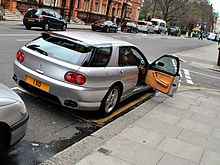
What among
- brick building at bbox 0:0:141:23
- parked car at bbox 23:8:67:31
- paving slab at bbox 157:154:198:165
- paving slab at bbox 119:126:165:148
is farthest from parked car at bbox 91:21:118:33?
paving slab at bbox 157:154:198:165

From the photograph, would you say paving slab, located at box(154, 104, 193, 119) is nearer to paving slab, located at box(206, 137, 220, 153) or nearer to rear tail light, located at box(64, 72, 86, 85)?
paving slab, located at box(206, 137, 220, 153)

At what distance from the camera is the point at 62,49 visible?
18.7ft

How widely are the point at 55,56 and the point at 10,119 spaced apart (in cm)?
228

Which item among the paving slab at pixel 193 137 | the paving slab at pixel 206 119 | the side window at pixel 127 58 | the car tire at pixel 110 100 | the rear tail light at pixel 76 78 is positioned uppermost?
the side window at pixel 127 58

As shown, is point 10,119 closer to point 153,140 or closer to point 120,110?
point 153,140

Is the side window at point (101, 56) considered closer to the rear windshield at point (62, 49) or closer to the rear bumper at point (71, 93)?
the rear windshield at point (62, 49)

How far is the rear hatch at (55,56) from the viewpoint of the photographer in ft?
17.6

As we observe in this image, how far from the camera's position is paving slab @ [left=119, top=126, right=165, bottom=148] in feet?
16.3

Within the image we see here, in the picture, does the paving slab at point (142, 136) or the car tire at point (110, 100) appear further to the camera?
the car tire at point (110, 100)

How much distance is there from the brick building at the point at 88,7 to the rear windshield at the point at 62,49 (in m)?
24.8

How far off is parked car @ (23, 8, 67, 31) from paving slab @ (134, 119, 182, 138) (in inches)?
700

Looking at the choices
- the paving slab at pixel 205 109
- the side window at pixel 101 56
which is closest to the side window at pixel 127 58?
the side window at pixel 101 56

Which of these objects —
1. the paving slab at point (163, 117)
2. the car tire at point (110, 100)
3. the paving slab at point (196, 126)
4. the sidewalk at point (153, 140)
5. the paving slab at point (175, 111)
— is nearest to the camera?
the sidewalk at point (153, 140)

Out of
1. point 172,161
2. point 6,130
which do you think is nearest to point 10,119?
point 6,130
